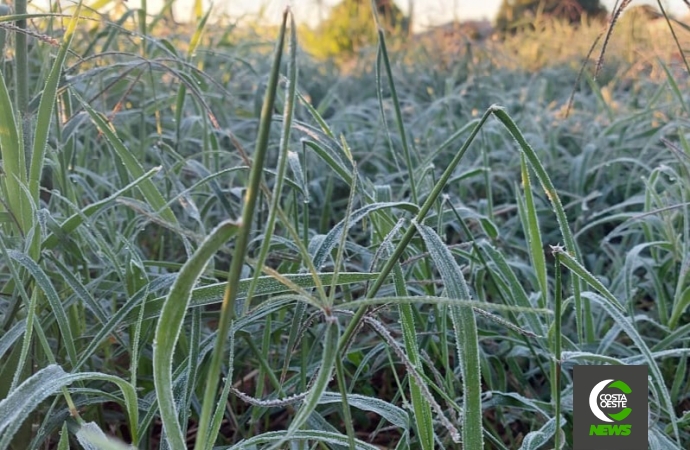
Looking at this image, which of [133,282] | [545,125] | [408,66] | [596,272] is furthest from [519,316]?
[408,66]

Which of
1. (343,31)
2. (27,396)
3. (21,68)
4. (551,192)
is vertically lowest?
(27,396)

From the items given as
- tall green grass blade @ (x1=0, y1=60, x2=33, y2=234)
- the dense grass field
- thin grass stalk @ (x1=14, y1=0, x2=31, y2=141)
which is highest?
thin grass stalk @ (x1=14, y1=0, x2=31, y2=141)

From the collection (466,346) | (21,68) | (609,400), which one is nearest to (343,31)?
(21,68)

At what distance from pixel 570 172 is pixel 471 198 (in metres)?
0.21

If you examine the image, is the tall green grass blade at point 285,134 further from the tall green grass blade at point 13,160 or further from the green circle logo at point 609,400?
the green circle logo at point 609,400

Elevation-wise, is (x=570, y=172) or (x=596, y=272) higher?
(x=570, y=172)

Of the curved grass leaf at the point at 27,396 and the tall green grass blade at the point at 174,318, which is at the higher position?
the tall green grass blade at the point at 174,318

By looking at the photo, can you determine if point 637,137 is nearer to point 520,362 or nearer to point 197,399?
point 520,362

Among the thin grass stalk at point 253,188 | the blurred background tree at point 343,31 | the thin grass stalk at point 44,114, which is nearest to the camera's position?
the thin grass stalk at point 253,188

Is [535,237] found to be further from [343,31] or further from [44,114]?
[343,31]

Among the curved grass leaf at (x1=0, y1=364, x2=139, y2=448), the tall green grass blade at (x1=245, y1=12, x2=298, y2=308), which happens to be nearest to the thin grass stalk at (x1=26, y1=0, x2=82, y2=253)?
the curved grass leaf at (x1=0, y1=364, x2=139, y2=448)

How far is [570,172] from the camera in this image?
1.37 m

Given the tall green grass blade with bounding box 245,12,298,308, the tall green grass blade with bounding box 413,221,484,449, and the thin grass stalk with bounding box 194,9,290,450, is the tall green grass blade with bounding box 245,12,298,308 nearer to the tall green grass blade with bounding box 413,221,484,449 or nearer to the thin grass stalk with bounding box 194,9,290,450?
the thin grass stalk with bounding box 194,9,290,450

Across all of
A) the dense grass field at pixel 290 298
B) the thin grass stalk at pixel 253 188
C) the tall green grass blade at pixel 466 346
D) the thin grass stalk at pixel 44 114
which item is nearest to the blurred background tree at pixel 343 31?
the dense grass field at pixel 290 298
